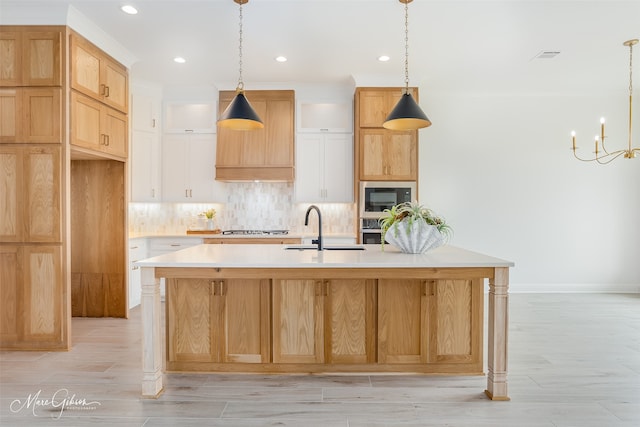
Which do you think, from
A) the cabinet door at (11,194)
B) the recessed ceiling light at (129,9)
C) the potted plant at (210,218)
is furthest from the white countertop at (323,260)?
the potted plant at (210,218)

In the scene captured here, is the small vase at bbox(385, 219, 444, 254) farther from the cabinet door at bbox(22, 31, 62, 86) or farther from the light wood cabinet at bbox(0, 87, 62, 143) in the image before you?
the cabinet door at bbox(22, 31, 62, 86)

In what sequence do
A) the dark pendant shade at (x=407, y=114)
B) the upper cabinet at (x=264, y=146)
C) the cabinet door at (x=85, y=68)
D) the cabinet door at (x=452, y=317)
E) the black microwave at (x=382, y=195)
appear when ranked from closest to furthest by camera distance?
the cabinet door at (x=452, y=317) → the dark pendant shade at (x=407, y=114) → the cabinet door at (x=85, y=68) → the black microwave at (x=382, y=195) → the upper cabinet at (x=264, y=146)

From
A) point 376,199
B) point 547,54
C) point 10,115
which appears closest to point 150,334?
point 10,115

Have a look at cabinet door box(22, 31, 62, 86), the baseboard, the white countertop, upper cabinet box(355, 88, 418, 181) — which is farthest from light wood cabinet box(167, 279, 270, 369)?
the baseboard

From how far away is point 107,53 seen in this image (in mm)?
4047

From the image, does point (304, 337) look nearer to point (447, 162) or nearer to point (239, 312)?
point (239, 312)

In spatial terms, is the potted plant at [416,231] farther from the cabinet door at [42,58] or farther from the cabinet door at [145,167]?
the cabinet door at [145,167]

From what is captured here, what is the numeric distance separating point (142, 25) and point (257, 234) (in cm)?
268

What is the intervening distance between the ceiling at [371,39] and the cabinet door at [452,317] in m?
2.32

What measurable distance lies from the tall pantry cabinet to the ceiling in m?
0.39

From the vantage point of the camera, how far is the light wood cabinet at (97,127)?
3.56 m

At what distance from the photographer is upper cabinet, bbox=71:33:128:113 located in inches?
140

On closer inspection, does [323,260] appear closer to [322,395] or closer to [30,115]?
[322,395]

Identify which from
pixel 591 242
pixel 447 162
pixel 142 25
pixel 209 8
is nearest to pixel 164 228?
pixel 142 25
